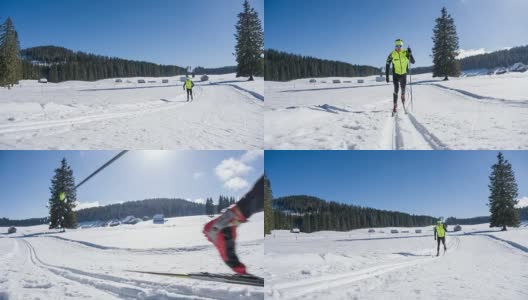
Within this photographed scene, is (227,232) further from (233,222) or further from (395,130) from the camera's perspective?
(395,130)

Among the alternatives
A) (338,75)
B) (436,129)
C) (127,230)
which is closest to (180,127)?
(436,129)

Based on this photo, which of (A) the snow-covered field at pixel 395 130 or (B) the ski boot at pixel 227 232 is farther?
(A) the snow-covered field at pixel 395 130

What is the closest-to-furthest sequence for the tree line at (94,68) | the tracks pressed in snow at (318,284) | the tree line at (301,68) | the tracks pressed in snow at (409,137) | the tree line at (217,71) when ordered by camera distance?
the tracks pressed in snow at (318,284)
the tracks pressed in snow at (409,137)
the tree line at (301,68)
the tree line at (94,68)
the tree line at (217,71)

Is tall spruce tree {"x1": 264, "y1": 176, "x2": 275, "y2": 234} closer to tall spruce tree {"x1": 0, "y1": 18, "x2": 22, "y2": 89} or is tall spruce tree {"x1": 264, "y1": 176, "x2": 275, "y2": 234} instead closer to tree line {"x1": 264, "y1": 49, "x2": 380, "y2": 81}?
tall spruce tree {"x1": 0, "y1": 18, "x2": 22, "y2": 89}

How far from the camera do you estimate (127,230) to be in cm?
1881

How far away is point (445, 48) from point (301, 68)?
19.8 meters

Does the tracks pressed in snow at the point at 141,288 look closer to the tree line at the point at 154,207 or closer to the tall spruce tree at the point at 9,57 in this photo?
the tree line at the point at 154,207

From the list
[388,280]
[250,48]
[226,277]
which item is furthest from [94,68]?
[388,280]

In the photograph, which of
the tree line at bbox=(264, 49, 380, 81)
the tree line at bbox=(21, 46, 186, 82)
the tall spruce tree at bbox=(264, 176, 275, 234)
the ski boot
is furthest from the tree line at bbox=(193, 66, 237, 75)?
the ski boot

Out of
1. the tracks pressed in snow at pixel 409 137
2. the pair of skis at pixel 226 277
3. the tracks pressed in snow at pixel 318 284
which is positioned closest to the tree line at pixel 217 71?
the tracks pressed in snow at pixel 409 137

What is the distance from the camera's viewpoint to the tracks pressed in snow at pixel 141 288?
612cm

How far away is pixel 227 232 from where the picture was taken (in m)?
5.95

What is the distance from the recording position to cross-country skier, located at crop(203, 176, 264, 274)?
519cm

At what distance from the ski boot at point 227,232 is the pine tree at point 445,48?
41.7 meters
